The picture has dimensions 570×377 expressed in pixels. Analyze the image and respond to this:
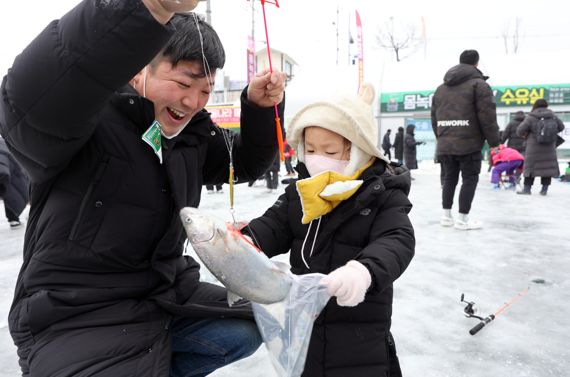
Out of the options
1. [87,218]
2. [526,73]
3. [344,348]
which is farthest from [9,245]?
[526,73]

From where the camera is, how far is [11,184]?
17.5 feet

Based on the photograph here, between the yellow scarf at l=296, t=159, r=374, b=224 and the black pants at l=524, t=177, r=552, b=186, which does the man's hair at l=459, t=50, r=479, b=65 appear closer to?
the black pants at l=524, t=177, r=552, b=186

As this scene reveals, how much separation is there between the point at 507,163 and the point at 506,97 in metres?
8.91

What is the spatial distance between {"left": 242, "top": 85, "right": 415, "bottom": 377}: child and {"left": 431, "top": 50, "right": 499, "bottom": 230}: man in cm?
359

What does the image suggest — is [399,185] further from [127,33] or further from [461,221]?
[461,221]

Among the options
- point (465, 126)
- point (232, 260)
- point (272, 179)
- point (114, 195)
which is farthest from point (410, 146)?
point (232, 260)

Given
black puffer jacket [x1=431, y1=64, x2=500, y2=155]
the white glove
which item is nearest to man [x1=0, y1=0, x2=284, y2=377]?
the white glove

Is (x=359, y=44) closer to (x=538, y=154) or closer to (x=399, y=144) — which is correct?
(x=399, y=144)

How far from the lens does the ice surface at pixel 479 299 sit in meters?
2.13

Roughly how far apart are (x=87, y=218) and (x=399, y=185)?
1.12 m

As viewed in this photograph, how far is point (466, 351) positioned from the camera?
7.32 feet

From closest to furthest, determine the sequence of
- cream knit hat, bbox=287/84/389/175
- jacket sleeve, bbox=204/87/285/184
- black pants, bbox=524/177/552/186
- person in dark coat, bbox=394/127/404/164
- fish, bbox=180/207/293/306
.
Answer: fish, bbox=180/207/293/306, cream knit hat, bbox=287/84/389/175, jacket sleeve, bbox=204/87/285/184, black pants, bbox=524/177/552/186, person in dark coat, bbox=394/127/404/164

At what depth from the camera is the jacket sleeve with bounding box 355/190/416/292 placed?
48.8 inches

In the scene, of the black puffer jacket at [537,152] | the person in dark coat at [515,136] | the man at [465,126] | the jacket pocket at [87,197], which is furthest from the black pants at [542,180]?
the jacket pocket at [87,197]
